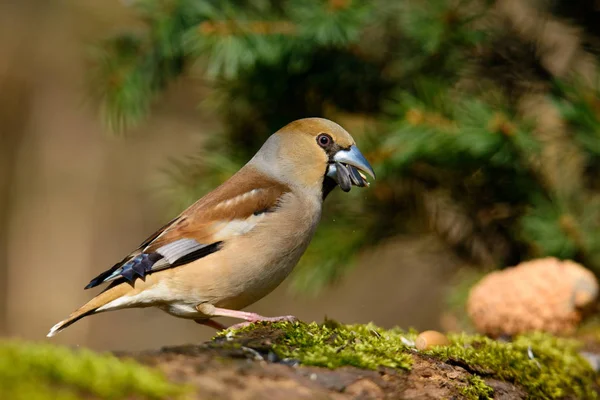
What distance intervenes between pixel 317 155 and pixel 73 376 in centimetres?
219

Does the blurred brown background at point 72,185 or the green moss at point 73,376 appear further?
the blurred brown background at point 72,185

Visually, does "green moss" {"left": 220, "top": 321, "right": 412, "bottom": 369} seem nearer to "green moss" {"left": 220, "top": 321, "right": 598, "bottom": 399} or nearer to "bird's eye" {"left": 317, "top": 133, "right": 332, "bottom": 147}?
A: "green moss" {"left": 220, "top": 321, "right": 598, "bottom": 399}

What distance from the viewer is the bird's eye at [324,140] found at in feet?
11.7

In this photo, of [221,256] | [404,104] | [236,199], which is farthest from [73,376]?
[404,104]

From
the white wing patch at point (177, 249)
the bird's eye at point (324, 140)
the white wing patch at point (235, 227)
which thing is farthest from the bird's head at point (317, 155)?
the white wing patch at point (177, 249)

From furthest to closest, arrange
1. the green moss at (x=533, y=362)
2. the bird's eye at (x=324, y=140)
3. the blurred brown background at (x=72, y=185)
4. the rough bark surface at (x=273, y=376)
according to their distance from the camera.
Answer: the blurred brown background at (x=72, y=185) < the bird's eye at (x=324, y=140) < the green moss at (x=533, y=362) < the rough bark surface at (x=273, y=376)

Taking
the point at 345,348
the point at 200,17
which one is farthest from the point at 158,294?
the point at 200,17

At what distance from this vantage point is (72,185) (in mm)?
7656

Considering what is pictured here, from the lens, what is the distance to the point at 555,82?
3871 millimetres

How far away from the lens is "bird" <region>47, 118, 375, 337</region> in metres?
3.04

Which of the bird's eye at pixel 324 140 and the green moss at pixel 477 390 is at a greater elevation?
the bird's eye at pixel 324 140

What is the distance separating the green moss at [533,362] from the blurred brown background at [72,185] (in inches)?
153

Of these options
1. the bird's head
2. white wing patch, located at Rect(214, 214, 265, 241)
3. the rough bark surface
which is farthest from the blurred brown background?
the rough bark surface

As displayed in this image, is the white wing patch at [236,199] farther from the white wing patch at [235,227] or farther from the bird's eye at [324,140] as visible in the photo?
the bird's eye at [324,140]
